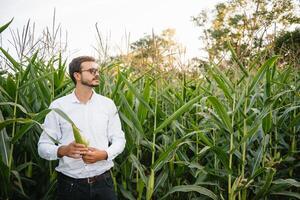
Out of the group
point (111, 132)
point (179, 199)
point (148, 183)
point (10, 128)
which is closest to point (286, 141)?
point (179, 199)

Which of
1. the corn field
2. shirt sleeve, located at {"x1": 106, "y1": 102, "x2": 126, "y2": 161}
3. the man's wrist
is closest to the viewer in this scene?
the man's wrist

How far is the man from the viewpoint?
242cm

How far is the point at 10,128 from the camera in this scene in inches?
116

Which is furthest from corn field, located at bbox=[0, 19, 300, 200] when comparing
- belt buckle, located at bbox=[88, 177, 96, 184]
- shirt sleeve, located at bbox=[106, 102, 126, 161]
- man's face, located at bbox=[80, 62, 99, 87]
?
belt buckle, located at bbox=[88, 177, 96, 184]

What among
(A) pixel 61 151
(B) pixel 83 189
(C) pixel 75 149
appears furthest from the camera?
(B) pixel 83 189

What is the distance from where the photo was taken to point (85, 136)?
8.21 feet

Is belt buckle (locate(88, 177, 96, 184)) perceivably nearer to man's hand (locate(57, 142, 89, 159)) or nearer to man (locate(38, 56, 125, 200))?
man (locate(38, 56, 125, 200))

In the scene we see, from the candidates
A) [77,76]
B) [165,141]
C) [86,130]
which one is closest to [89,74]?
[77,76]

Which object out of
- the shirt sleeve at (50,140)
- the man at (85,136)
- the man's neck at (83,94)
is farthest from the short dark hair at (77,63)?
the shirt sleeve at (50,140)

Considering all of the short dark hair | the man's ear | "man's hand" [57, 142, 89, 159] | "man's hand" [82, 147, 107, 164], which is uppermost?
the short dark hair

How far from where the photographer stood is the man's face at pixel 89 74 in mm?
2543

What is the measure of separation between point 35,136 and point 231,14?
24649 millimetres

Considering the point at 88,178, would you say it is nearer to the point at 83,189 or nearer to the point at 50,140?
the point at 83,189

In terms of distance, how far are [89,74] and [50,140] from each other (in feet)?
1.76
